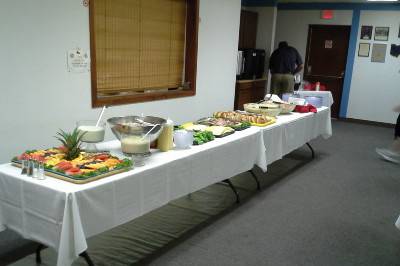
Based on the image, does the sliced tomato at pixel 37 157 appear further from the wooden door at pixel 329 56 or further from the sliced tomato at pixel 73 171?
the wooden door at pixel 329 56

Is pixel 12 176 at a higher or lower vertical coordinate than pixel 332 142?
higher

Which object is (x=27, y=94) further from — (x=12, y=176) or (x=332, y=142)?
(x=332, y=142)

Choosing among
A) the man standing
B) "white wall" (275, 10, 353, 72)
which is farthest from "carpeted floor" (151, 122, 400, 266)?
"white wall" (275, 10, 353, 72)

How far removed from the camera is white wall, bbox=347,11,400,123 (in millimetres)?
6902

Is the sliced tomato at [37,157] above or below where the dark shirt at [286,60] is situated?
below

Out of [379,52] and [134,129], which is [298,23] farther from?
[134,129]

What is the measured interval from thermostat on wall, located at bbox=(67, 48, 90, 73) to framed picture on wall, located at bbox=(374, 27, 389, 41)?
589cm

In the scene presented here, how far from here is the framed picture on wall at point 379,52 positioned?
6980 mm

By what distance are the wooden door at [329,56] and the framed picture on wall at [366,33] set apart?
28cm

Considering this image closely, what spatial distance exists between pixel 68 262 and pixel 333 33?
7.15m

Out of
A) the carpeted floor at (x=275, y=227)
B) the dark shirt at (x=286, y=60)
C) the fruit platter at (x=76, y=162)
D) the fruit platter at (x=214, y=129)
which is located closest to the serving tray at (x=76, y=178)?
the fruit platter at (x=76, y=162)

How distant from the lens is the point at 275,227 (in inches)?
113

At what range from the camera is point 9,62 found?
2.47m

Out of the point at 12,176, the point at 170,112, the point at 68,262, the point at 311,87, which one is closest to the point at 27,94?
the point at 12,176
